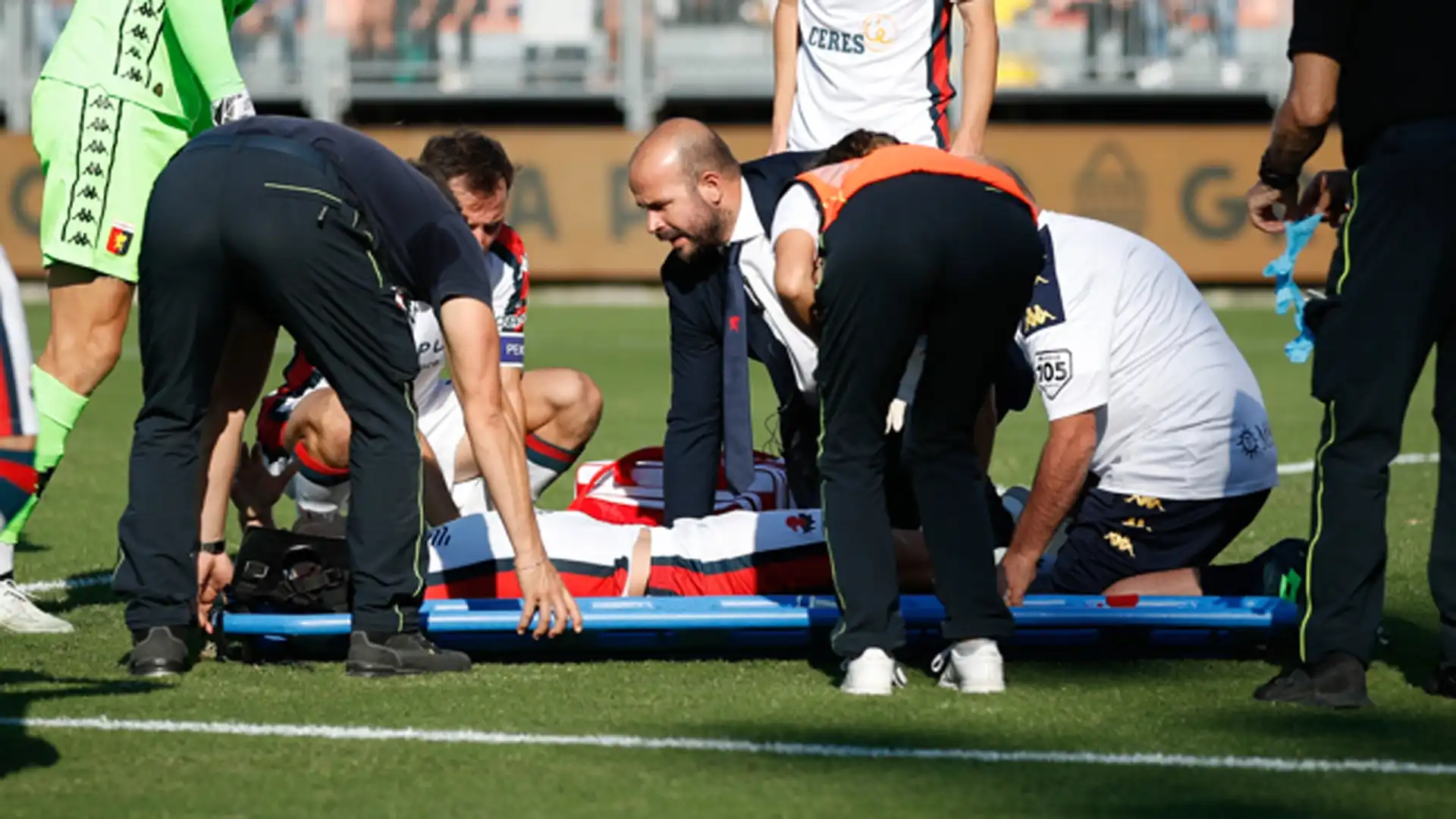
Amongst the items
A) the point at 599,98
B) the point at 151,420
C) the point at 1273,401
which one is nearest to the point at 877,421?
the point at 151,420

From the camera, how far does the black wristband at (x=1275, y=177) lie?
15.7 feet

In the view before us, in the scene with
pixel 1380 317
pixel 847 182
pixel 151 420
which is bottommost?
pixel 151 420

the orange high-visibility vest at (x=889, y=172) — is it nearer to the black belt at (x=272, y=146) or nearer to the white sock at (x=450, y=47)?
the black belt at (x=272, y=146)

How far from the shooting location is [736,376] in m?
6.03

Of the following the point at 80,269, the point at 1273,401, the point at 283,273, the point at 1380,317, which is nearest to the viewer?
the point at 1380,317

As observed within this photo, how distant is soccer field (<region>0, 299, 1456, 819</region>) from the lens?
373 centimetres

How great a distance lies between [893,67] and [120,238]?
9.01 ft

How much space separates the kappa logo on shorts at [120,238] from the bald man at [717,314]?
5.05 feet

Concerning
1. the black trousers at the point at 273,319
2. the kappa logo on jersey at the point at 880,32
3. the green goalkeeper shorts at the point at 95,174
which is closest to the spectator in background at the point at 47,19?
the kappa logo on jersey at the point at 880,32

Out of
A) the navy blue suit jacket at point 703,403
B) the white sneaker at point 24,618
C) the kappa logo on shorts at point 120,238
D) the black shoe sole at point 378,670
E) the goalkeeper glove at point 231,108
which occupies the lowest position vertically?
the white sneaker at point 24,618

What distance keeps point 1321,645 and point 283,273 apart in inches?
104

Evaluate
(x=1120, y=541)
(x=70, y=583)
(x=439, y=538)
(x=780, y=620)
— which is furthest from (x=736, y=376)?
(x=70, y=583)

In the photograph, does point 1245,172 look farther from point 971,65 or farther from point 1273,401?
point 971,65

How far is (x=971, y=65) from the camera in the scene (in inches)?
274
